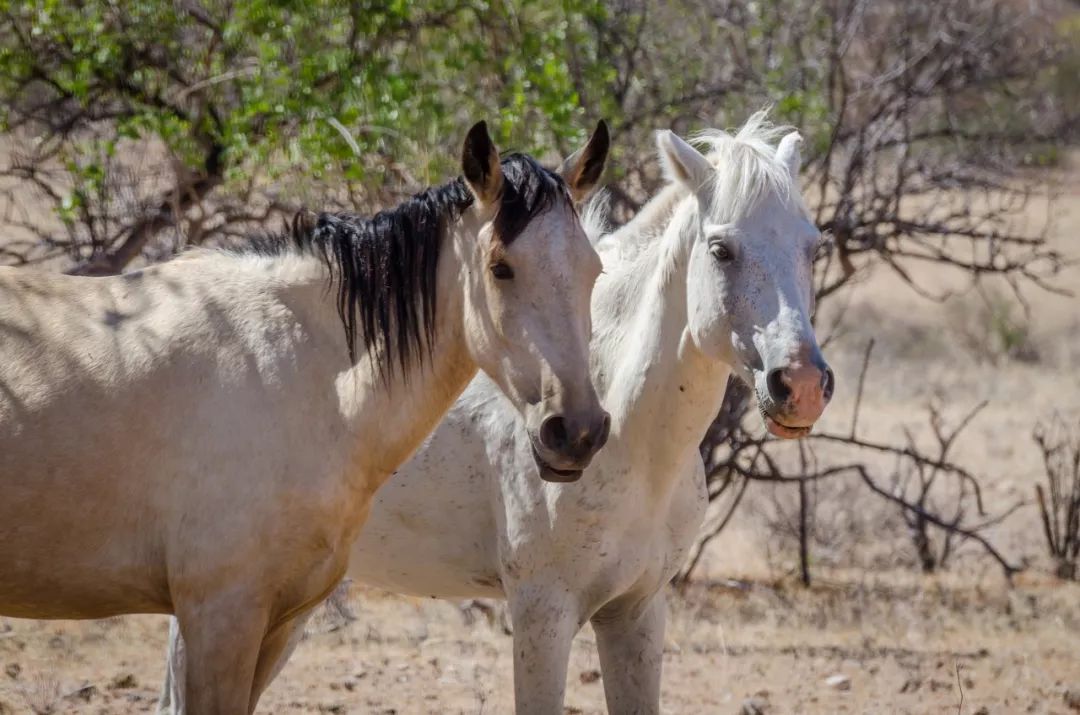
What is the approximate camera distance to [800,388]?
326 cm

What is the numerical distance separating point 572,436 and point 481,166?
26.8 inches

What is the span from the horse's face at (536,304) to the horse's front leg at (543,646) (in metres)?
0.81

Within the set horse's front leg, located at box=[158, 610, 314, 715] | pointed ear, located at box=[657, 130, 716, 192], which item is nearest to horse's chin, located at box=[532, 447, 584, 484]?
horse's front leg, located at box=[158, 610, 314, 715]

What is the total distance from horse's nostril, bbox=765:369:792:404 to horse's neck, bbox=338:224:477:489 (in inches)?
31.5

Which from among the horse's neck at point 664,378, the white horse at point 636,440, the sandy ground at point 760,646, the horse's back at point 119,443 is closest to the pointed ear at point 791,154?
the white horse at point 636,440

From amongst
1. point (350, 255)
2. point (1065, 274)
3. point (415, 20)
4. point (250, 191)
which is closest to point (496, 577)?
point (350, 255)

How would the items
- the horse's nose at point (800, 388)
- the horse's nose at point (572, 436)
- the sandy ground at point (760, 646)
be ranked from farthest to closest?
the sandy ground at point (760, 646)
the horse's nose at point (800, 388)
the horse's nose at point (572, 436)

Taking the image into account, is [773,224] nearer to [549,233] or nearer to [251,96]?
[549,233]

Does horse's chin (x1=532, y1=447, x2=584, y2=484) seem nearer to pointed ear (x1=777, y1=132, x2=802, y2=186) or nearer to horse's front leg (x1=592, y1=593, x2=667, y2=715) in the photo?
horse's front leg (x1=592, y1=593, x2=667, y2=715)

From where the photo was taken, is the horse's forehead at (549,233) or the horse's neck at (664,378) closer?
the horse's forehead at (549,233)

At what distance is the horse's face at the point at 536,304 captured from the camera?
9.20 feet

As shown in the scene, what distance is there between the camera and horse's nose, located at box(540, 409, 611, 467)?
2777 millimetres

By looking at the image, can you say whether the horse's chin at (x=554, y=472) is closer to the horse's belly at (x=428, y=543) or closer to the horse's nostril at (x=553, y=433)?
the horse's nostril at (x=553, y=433)

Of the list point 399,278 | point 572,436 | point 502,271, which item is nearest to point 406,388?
point 399,278
